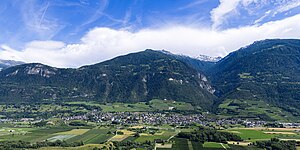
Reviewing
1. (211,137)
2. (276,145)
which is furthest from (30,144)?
(276,145)

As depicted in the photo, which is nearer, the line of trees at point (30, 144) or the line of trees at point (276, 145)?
the line of trees at point (276, 145)

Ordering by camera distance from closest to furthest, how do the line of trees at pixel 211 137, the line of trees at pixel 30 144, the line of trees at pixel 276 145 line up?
the line of trees at pixel 276 145, the line of trees at pixel 30 144, the line of trees at pixel 211 137

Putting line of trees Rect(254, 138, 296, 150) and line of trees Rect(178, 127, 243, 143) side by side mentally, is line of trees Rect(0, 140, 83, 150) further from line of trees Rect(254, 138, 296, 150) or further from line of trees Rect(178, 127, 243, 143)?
line of trees Rect(254, 138, 296, 150)

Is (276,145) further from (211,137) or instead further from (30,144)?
(30,144)

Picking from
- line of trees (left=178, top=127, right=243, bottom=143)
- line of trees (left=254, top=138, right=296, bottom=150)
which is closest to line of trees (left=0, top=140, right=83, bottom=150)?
line of trees (left=178, top=127, right=243, bottom=143)

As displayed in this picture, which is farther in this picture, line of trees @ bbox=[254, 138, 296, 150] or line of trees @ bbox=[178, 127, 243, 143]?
line of trees @ bbox=[178, 127, 243, 143]

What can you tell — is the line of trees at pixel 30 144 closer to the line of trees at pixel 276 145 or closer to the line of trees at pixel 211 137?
the line of trees at pixel 211 137

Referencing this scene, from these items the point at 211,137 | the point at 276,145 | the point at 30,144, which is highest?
the point at 211,137

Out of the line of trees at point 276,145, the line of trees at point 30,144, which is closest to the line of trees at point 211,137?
the line of trees at point 276,145

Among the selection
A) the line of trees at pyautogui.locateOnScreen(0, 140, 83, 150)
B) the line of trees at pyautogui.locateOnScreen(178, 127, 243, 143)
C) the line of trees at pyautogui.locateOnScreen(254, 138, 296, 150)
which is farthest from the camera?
the line of trees at pyautogui.locateOnScreen(178, 127, 243, 143)

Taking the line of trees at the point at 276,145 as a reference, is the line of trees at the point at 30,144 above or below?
above

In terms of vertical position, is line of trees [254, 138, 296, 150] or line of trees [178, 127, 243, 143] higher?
line of trees [178, 127, 243, 143]
